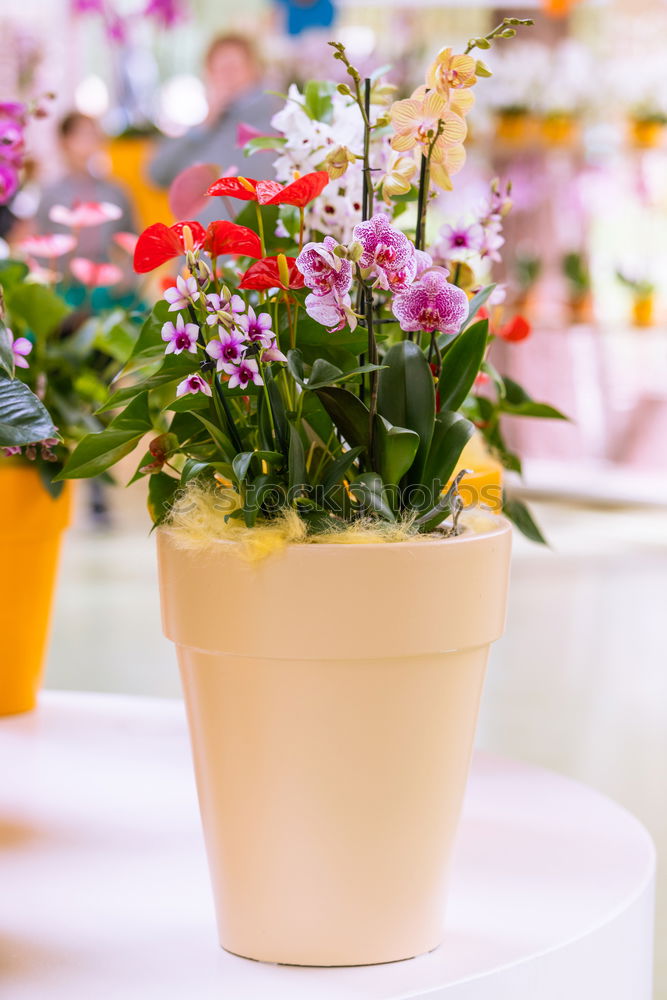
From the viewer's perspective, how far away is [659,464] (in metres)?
5.12

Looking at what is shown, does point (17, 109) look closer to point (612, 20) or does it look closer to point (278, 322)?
point (278, 322)

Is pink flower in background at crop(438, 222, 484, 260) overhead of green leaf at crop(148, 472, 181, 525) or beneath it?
overhead

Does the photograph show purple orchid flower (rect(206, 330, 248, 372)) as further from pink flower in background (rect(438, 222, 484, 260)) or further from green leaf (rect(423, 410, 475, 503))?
pink flower in background (rect(438, 222, 484, 260))

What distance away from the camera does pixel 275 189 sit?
808 millimetres

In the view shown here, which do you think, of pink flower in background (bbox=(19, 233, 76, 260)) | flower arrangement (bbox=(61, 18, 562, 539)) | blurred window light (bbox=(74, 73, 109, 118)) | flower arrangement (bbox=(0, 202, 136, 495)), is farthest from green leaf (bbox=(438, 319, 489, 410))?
blurred window light (bbox=(74, 73, 109, 118))

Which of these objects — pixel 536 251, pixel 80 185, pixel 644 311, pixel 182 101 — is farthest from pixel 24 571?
pixel 182 101

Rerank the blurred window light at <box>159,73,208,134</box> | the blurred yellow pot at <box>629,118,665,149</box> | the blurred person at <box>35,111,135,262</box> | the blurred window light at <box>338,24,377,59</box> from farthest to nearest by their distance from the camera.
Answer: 1. the blurred window light at <box>338,24,377,59</box>
2. the blurred window light at <box>159,73,208,134</box>
3. the blurred yellow pot at <box>629,118,665,149</box>
4. the blurred person at <box>35,111,135,262</box>

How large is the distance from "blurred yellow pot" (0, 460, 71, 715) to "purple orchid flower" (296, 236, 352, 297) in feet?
2.11

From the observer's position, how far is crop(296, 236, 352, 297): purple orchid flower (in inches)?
30.5

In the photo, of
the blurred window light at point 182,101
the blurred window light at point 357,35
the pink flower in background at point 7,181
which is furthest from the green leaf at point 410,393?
the blurred window light at point 357,35

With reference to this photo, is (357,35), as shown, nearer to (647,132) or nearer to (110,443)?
(647,132)

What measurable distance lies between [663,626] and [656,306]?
2.42m

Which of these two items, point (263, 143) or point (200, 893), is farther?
point (263, 143)

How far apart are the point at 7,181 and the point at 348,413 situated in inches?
24.5
